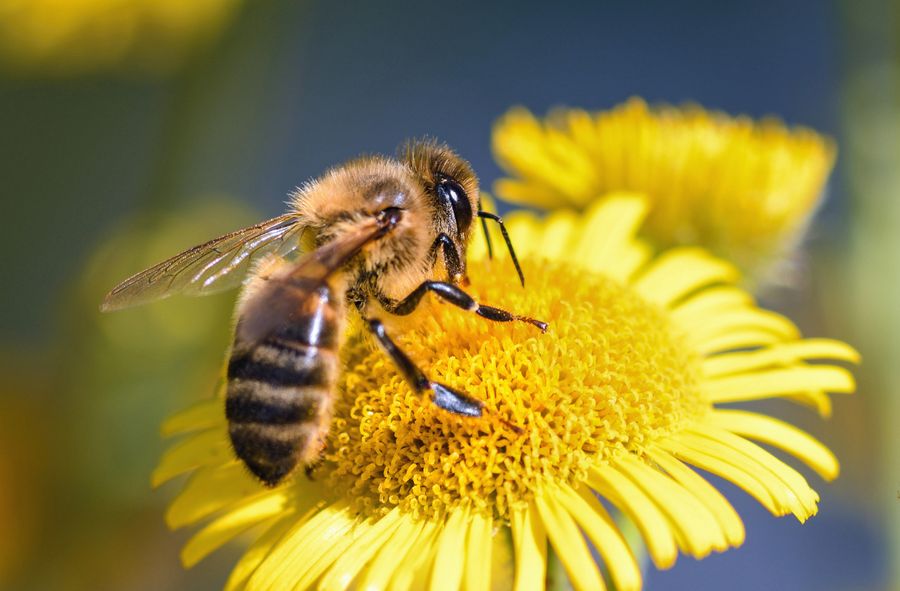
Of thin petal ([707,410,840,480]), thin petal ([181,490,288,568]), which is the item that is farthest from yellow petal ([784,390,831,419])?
thin petal ([181,490,288,568])

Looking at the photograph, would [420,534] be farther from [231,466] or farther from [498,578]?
[231,466]

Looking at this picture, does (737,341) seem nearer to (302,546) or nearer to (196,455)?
(302,546)

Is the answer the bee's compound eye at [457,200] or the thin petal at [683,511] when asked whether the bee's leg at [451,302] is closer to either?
the bee's compound eye at [457,200]

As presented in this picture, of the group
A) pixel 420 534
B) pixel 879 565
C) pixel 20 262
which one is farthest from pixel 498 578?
pixel 20 262

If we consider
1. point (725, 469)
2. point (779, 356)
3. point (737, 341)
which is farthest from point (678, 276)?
point (725, 469)

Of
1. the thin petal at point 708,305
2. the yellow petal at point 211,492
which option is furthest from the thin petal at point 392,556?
the thin petal at point 708,305

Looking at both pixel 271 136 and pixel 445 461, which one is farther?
pixel 271 136
